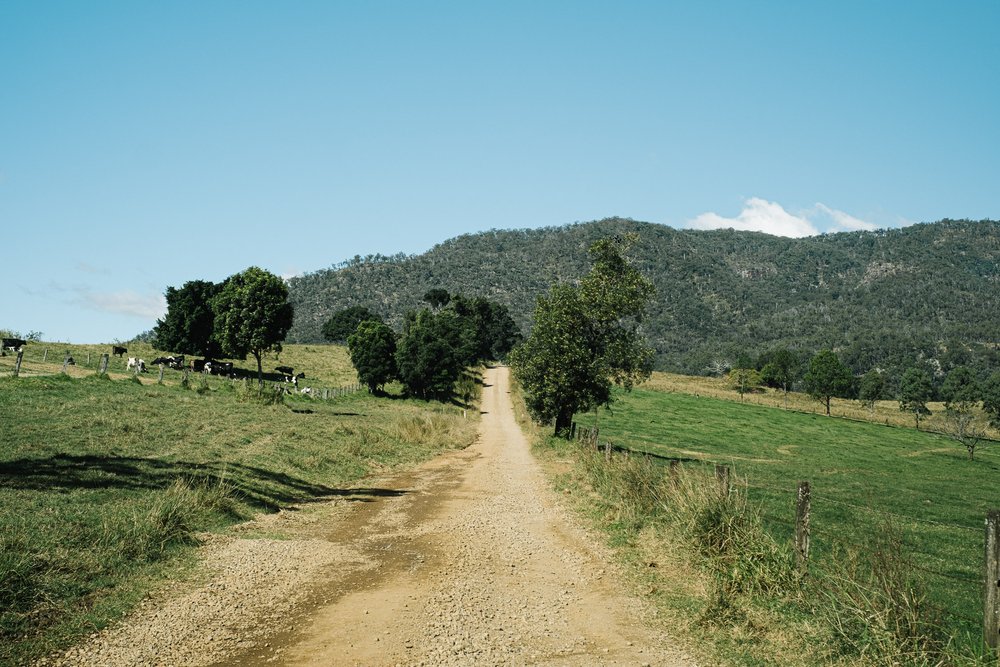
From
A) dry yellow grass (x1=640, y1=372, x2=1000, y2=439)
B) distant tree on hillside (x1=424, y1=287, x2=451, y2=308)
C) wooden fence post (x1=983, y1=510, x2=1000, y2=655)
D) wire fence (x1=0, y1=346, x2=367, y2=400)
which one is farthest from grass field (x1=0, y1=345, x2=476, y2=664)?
distant tree on hillside (x1=424, y1=287, x2=451, y2=308)

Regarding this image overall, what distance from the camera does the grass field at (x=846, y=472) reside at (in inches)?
573

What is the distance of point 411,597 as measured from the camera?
9922 millimetres

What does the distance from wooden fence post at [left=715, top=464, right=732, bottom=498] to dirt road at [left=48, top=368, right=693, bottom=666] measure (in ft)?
8.21

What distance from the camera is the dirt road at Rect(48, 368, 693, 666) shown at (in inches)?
310

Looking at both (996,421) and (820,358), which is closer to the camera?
(996,421)

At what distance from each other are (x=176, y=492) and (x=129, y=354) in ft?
199

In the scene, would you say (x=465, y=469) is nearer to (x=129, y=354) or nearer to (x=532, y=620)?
(x=532, y=620)

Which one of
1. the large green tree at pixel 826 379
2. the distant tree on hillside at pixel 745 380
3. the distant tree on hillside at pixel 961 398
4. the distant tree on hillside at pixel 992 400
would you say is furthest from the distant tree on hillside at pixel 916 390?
the distant tree on hillside at pixel 745 380

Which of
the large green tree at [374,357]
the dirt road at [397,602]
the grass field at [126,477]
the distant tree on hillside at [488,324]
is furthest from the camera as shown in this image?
the distant tree on hillside at [488,324]

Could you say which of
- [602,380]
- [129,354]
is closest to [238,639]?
[602,380]

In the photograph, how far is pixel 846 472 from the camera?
45.3 metres

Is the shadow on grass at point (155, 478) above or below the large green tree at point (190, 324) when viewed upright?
below

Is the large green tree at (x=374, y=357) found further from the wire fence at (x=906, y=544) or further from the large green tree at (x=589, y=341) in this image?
the wire fence at (x=906, y=544)

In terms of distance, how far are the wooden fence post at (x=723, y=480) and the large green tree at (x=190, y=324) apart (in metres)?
74.8
